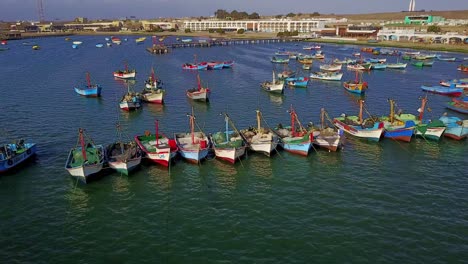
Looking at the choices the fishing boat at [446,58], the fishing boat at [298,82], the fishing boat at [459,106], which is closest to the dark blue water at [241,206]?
the fishing boat at [459,106]

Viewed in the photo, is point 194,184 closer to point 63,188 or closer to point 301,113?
point 63,188

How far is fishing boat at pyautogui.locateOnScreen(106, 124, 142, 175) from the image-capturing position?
1553 inches

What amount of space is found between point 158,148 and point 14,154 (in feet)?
51.4

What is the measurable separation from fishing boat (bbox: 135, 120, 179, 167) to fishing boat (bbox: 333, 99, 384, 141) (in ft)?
78.4

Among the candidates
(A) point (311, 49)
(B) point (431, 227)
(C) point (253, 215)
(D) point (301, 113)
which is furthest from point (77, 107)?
(A) point (311, 49)

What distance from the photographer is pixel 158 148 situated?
4141 centimetres

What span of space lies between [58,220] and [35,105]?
1826 inches

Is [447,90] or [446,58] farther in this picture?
[446,58]

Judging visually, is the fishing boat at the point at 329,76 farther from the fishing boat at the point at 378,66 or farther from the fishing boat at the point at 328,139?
the fishing boat at the point at 328,139

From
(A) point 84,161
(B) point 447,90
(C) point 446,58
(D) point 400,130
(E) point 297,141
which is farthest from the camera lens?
(C) point 446,58

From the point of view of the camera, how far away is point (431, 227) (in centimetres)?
3095

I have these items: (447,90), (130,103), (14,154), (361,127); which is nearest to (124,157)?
(14,154)

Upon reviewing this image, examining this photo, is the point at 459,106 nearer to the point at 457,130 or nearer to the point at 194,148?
the point at 457,130

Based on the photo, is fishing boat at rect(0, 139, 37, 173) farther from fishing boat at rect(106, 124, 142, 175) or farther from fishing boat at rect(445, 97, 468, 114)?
fishing boat at rect(445, 97, 468, 114)
